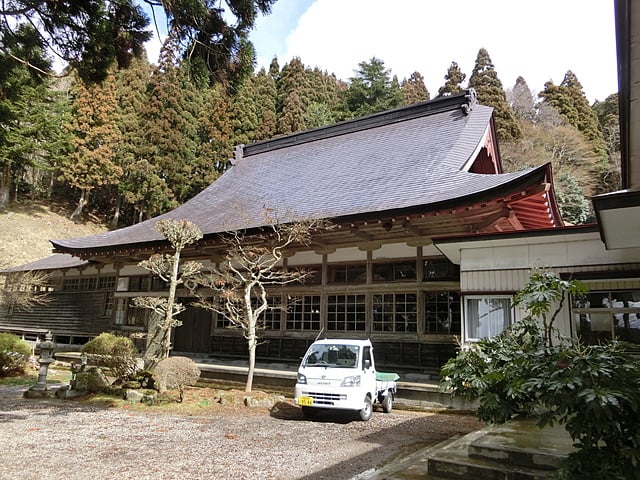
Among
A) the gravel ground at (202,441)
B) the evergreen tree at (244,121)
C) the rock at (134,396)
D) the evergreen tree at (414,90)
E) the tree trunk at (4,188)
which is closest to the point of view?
the gravel ground at (202,441)

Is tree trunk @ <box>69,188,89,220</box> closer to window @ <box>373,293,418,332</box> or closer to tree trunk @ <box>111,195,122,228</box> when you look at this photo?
tree trunk @ <box>111,195,122,228</box>

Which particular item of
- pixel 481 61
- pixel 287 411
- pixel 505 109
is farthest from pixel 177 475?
pixel 481 61

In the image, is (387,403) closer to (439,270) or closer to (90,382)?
(439,270)

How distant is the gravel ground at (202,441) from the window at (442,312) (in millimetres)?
2133

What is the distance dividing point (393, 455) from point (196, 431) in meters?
2.96

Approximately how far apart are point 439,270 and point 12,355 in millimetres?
11450

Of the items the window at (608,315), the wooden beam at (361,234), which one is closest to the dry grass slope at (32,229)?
the wooden beam at (361,234)

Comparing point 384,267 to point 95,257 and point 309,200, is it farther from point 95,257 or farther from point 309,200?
point 95,257

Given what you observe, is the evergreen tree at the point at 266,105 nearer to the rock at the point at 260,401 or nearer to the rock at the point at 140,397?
the rock at the point at 140,397

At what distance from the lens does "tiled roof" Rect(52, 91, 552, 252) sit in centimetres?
1027

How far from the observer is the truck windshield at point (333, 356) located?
7410 mm

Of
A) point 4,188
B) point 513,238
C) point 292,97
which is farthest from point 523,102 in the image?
point 4,188

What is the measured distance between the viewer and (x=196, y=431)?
6301mm

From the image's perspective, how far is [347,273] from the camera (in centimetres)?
1122
